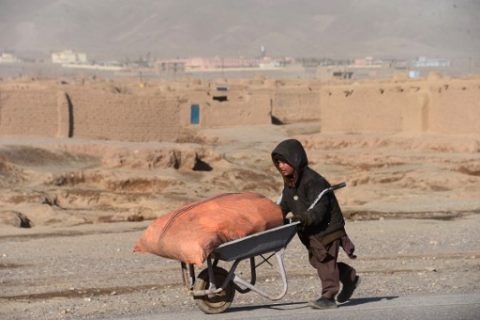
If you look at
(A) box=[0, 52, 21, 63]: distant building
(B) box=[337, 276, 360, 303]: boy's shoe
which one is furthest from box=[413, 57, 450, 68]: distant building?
(B) box=[337, 276, 360, 303]: boy's shoe

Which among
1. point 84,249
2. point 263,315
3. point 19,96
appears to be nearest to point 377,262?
point 84,249

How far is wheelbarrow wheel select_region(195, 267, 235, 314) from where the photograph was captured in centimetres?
625

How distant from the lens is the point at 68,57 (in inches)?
3762

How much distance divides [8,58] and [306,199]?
7892 cm

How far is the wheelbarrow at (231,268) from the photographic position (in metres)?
5.95

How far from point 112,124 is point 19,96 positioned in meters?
2.33

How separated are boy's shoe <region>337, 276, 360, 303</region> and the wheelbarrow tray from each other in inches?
19.9

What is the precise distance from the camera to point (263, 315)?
608 centimetres

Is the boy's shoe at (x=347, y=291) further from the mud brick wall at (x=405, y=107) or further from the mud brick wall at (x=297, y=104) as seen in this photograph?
the mud brick wall at (x=297, y=104)

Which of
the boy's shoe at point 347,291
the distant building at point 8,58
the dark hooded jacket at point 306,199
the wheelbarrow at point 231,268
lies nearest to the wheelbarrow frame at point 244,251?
the wheelbarrow at point 231,268

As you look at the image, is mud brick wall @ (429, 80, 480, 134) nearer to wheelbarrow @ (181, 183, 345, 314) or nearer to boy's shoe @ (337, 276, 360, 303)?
boy's shoe @ (337, 276, 360, 303)

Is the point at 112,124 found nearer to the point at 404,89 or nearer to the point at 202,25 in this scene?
the point at 404,89

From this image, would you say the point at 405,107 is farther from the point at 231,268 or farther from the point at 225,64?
the point at 225,64

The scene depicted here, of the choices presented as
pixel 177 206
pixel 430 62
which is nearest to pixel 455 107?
pixel 177 206
